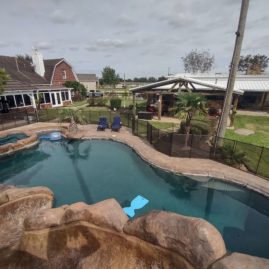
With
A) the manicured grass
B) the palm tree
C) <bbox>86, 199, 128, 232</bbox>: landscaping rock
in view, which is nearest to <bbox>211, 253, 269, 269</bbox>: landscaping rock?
<bbox>86, 199, 128, 232</bbox>: landscaping rock

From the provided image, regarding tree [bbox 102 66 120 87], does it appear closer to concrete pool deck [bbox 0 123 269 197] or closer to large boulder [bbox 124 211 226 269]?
concrete pool deck [bbox 0 123 269 197]

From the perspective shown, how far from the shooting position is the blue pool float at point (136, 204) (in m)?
7.98

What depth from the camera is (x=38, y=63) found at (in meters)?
31.3

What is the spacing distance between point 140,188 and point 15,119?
54.3ft

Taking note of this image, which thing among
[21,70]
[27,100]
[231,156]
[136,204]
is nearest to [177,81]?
[231,156]

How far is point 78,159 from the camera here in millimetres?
13258

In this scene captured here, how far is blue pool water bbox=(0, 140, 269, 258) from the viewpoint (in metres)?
7.49

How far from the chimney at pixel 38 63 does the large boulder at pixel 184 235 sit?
33.6m

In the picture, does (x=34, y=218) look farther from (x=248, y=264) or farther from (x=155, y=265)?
(x=248, y=264)

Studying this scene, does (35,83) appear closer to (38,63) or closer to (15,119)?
(38,63)

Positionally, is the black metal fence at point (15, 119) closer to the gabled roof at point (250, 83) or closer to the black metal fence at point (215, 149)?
the black metal fence at point (215, 149)

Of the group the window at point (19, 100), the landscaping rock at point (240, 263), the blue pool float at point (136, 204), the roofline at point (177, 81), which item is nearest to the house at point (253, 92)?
the roofline at point (177, 81)

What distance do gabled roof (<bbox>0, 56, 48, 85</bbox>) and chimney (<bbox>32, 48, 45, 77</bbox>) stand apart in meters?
0.74

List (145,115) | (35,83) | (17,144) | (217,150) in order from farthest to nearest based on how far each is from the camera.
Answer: (35,83), (145,115), (17,144), (217,150)
